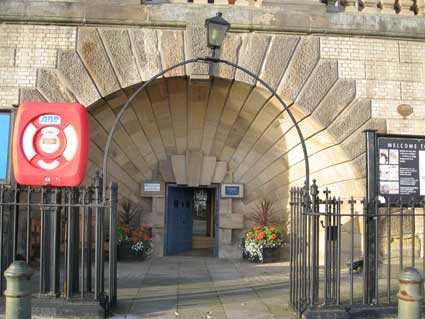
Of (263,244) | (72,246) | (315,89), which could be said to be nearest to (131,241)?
(263,244)

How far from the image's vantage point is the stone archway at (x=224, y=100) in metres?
10.4

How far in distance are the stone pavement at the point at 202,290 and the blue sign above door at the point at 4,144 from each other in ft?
9.11

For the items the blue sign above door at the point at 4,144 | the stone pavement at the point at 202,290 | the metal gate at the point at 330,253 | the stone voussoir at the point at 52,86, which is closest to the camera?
the metal gate at the point at 330,253

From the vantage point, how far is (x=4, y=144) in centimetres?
861

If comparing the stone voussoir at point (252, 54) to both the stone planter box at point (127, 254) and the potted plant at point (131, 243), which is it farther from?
the stone planter box at point (127, 254)

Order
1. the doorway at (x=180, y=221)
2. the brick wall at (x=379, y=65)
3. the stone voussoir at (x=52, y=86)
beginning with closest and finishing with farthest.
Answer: the stone voussoir at (x=52, y=86), the brick wall at (x=379, y=65), the doorway at (x=180, y=221)

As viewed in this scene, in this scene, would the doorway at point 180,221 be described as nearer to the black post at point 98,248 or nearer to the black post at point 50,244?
the black post at point 50,244

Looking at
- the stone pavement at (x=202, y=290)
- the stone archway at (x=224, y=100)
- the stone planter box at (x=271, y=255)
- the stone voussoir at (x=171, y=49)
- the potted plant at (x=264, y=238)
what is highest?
the stone voussoir at (x=171, y=49)

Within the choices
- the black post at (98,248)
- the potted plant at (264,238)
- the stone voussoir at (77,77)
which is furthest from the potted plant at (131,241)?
the black post at (98,248)

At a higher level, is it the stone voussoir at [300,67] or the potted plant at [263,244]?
the stone voussoir at [300,67]

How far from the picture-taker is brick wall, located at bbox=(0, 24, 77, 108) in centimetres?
1026

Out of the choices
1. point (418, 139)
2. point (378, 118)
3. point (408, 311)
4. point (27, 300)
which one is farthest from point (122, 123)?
point (408, 311)

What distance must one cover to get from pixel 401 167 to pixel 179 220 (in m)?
6.51

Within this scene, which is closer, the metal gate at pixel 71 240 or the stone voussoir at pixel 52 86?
the metal gate at pixel 71 240
